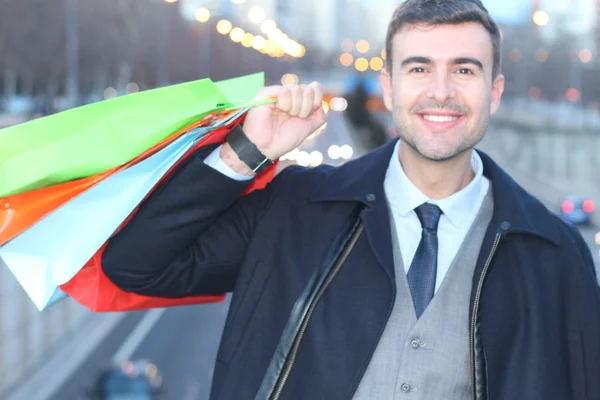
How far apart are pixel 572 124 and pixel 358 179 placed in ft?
146

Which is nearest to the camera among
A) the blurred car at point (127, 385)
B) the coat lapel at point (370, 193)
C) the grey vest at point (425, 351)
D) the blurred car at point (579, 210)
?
the grey vest at point (425, 351)

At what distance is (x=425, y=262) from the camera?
136 inches

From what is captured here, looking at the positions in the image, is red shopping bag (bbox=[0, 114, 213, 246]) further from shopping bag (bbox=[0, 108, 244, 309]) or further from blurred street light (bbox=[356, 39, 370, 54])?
blurred street light (bbox=[356, 39, 370, 54])

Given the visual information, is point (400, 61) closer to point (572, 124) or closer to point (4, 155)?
point (4, 155)

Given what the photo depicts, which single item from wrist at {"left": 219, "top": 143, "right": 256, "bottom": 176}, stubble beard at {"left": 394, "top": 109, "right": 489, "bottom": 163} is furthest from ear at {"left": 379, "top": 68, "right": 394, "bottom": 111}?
wrist at {"left": 219, "top": 143, "right": 256, "bottom": 176}

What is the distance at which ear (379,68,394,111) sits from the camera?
3639mm

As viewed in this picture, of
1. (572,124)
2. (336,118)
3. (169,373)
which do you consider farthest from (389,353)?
(336,118)

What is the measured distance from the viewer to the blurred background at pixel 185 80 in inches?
851

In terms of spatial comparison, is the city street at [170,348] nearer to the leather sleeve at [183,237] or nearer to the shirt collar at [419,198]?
the shirt collar at [419,198]

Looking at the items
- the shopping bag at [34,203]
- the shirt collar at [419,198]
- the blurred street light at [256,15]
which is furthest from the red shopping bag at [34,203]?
the blurred street light at [256,15]

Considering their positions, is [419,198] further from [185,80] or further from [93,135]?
[185,80]

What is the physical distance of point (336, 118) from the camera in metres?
93.4

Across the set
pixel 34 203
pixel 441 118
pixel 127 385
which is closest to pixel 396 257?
pixel 441 118

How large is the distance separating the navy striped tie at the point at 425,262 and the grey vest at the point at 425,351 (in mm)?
30
